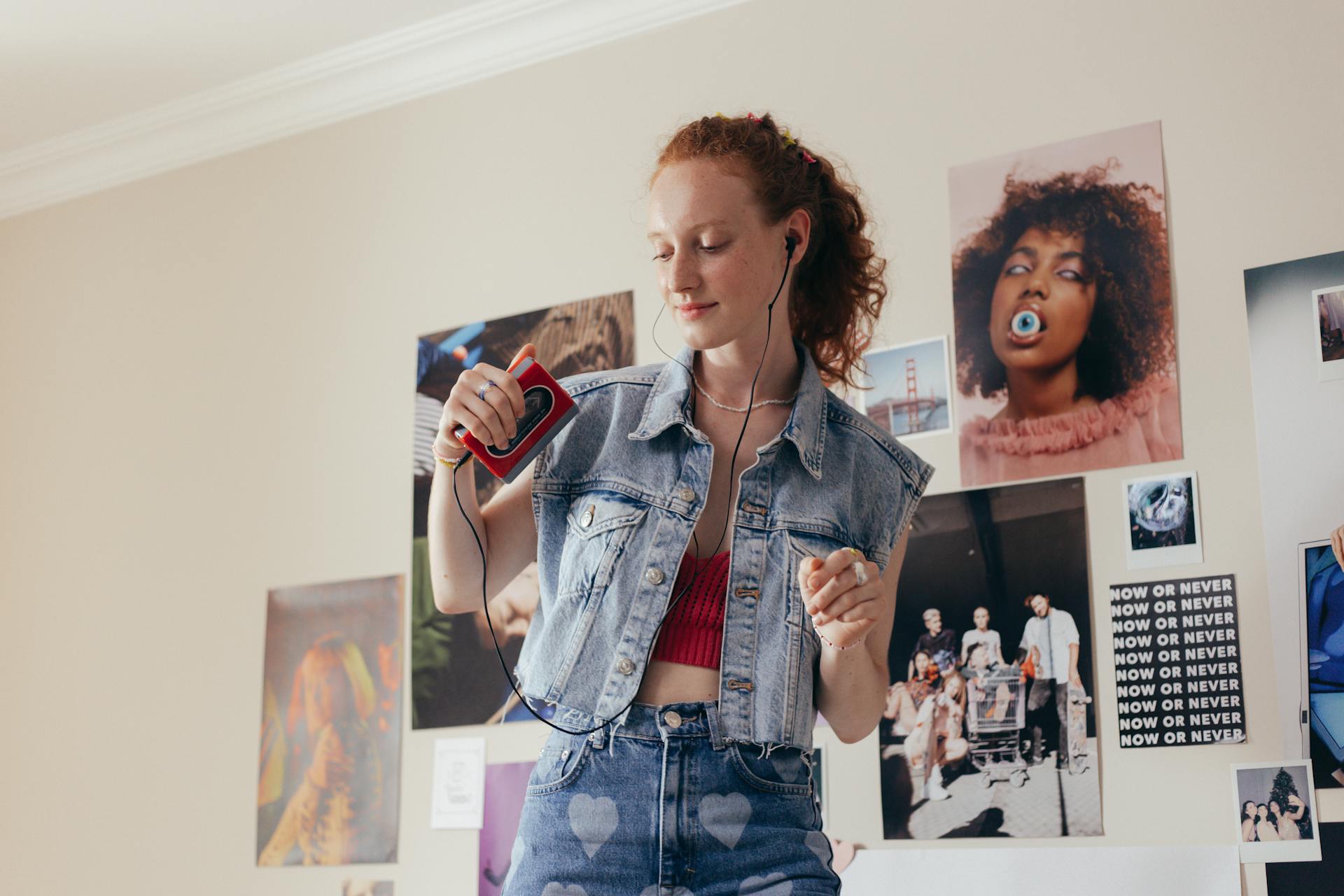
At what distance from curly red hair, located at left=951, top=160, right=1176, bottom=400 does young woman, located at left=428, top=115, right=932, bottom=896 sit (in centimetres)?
68

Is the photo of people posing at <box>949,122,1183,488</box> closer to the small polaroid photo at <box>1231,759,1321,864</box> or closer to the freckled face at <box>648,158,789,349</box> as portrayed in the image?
the small polaroid photo at <box>1231,759,1321,864</box>

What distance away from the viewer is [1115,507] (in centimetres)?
199

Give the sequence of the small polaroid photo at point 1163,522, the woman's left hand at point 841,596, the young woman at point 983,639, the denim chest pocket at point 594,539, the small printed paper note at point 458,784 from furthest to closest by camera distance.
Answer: the small printed paper note at point 458,784
the young woman at point 983,639
the small polaroid photo at point 1163,522
the denim chest pocket at point 594,539
the woman's left hand at point 841,596

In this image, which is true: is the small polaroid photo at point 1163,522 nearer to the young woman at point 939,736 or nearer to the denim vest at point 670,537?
the young woman at point 939,736

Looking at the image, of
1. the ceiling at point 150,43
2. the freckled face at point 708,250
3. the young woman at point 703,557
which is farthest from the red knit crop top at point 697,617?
the ceiling at point 150,43

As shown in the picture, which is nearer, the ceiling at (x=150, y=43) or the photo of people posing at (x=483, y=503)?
the photo of people posing at (x=483, y=503)

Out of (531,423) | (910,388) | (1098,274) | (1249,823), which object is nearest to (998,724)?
(1249,823)

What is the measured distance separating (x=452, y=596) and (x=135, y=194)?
2.30m

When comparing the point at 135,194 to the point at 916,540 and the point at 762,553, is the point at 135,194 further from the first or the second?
the point at 762,553

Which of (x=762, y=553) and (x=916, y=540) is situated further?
(x=916, y=540)

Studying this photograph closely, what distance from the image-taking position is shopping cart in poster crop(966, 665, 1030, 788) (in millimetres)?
1983

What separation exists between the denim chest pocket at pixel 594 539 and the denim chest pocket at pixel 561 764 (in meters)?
0.14

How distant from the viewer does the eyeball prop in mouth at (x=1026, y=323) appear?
2.09 m

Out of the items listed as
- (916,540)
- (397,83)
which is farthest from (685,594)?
(397,83)
